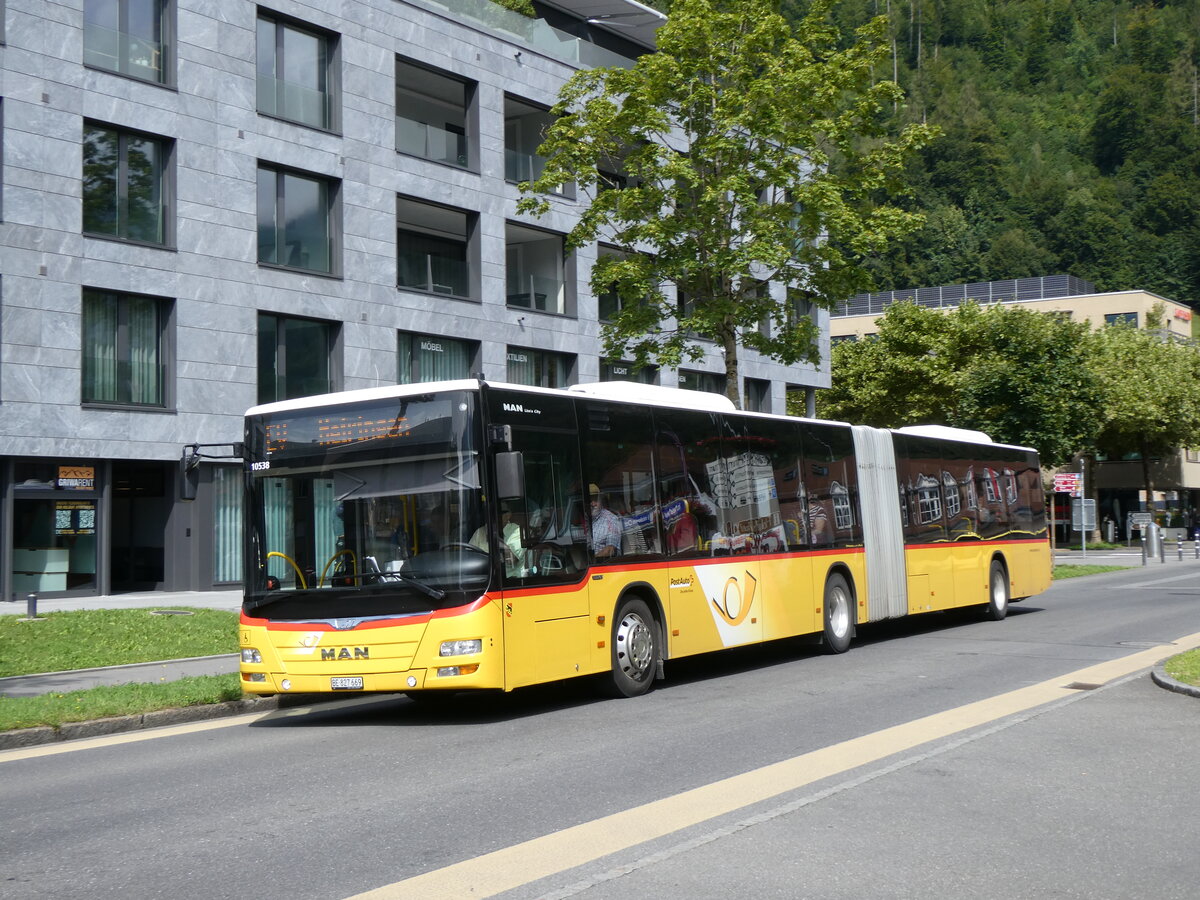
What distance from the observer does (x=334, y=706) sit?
502 inches

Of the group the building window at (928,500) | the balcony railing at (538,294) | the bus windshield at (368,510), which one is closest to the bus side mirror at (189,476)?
the bus windshield at (368,510)

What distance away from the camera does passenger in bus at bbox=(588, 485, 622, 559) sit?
12.0 m

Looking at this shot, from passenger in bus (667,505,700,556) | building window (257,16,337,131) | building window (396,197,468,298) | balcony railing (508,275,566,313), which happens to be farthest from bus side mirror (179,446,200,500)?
balcony railing (508,275,566,313)

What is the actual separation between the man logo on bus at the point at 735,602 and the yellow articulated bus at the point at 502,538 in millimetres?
39

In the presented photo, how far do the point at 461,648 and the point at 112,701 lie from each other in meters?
3.38

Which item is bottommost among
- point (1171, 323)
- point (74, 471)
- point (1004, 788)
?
point (1004, 788)

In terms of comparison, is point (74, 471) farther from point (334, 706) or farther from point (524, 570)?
point (524, 570)

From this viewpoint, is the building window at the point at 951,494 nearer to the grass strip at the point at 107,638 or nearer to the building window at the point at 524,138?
the grass strip at the point at 107,638

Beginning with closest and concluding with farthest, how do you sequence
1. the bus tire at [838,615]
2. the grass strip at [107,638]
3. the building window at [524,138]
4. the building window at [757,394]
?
the grass strip at [107,638] < the bus tire at [838,615] < the building window at [524,138] < the building window at [757,394]

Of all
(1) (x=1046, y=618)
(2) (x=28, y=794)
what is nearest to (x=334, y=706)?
(2) (x=28, y=794)

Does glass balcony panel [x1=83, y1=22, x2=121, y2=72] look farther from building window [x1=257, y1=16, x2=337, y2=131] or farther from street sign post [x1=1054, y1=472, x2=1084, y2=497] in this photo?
street sign post [x1=1054, y1=472, x2=1084, y2=497]

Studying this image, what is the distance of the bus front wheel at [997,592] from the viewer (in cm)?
2141

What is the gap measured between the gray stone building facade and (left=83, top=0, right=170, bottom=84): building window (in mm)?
54

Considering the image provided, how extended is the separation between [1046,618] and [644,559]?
11221 millimetres
